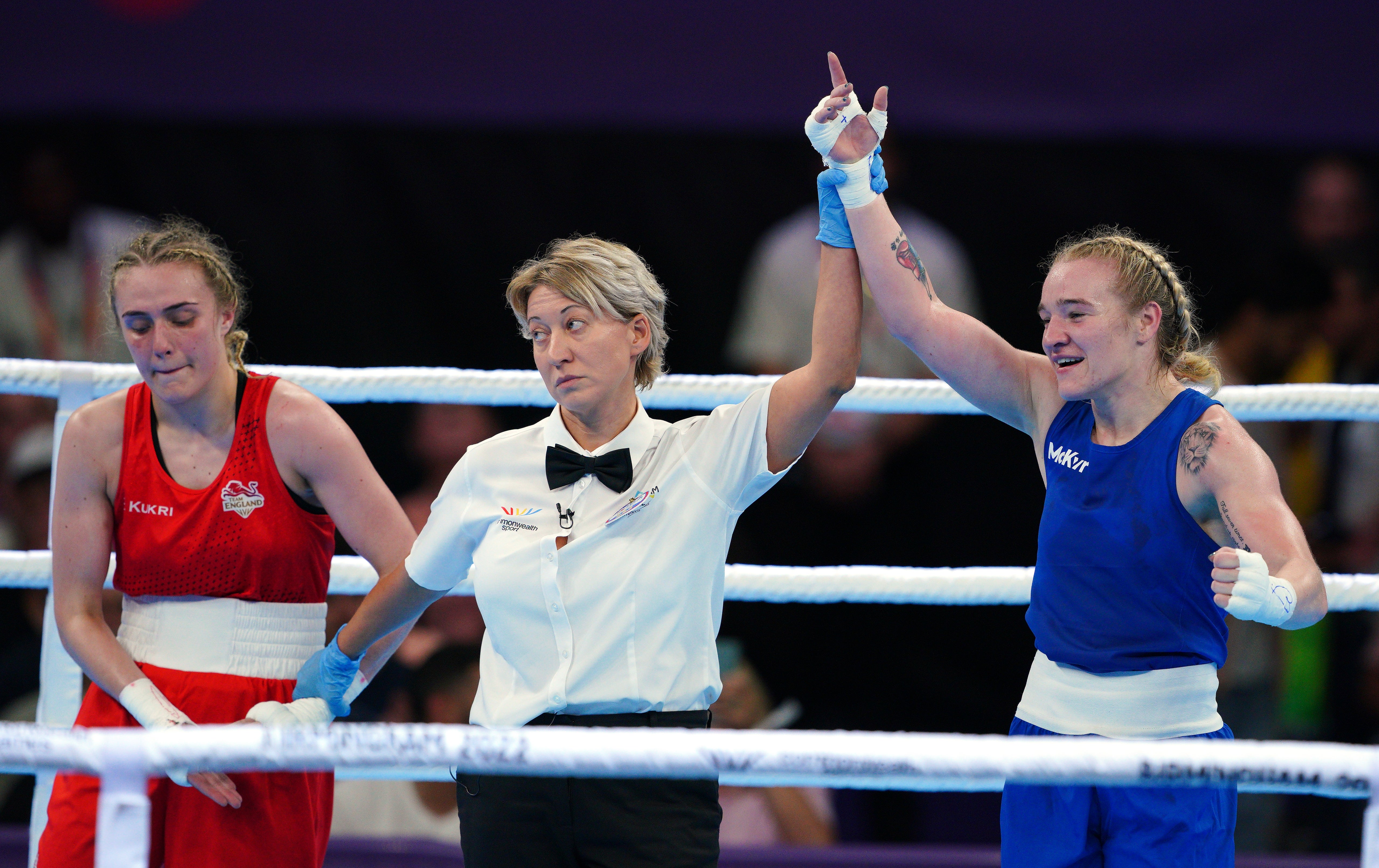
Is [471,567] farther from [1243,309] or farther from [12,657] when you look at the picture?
[1243,309]

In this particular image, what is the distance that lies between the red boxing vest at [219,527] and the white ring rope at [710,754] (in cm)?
68

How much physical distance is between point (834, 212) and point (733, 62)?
2175 millimetres

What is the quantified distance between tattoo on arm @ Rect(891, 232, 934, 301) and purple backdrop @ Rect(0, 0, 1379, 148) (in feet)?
6.77

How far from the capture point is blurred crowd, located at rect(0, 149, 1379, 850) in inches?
136

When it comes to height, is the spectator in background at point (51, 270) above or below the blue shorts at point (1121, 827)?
above

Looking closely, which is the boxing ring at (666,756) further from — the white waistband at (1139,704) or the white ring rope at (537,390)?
the white ring rope at (537,390)

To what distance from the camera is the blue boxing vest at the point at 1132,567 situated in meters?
1.64

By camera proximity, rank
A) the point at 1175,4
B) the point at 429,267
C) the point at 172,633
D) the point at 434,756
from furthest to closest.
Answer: the point at 429,267 < the point at 1175,4 < the point at 172,633 < the point at 434,756

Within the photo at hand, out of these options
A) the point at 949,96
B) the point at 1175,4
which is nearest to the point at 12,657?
the point at 949,96

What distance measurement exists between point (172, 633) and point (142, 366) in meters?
0.38

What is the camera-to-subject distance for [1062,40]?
12.4 ft

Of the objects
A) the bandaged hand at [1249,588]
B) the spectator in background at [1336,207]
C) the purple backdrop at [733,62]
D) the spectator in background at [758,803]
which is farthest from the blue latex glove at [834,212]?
the spectator in background at [1336,207]

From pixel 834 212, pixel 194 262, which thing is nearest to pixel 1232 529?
pixel 834 212

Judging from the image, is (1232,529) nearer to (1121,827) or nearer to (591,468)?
(1121,827)
